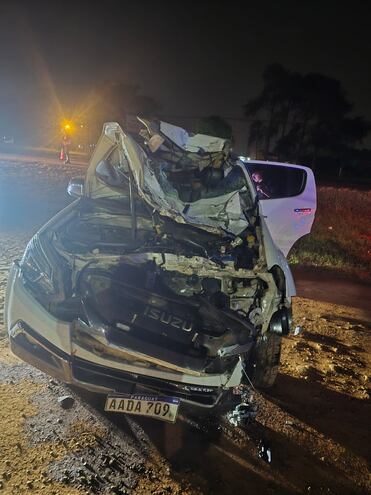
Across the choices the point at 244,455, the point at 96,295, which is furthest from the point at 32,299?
the point at 244,455

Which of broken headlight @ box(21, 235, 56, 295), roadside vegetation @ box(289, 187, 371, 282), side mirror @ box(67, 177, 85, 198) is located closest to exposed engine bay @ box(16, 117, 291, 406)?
broken headlight @ box(21, 235, 56, 295)

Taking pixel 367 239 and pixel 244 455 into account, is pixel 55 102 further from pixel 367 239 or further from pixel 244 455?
pixel 244 455

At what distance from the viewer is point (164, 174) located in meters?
3.90

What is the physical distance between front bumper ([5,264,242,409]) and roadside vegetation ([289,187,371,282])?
604 cm

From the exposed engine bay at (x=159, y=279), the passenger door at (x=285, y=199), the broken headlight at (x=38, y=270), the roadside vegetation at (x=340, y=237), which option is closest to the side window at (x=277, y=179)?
the passenger door at (x=285, y=199)

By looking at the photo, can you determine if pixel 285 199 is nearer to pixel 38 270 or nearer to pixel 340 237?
pixel 38 270

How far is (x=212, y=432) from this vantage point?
2.94 meters

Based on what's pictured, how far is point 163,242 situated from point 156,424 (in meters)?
1.37

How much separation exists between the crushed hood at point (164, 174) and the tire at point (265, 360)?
38.1 inches

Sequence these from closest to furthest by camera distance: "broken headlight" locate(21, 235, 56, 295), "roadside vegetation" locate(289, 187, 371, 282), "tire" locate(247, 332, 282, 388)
A: "broken headlight" locate(21, 235, 56, 295) → "tire" locate(247, 332, 282, 388) → "roadside vegetation" locate(289, 187, 371, 282)

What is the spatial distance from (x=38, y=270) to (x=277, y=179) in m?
4.03

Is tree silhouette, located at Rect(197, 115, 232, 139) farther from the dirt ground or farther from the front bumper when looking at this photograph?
the front bumper

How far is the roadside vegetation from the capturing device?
856 cm

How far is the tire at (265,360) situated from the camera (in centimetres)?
320
